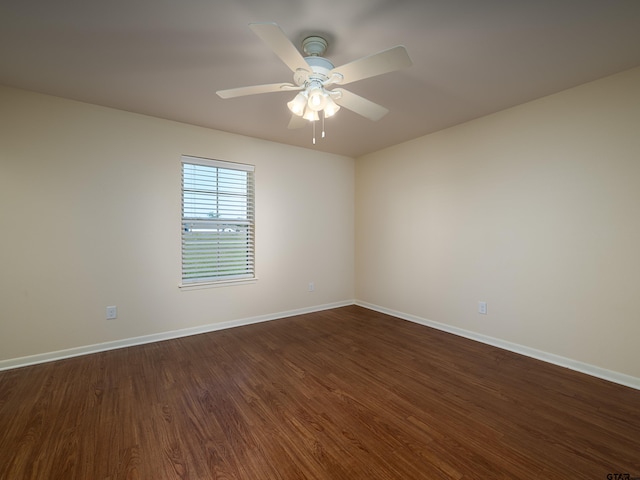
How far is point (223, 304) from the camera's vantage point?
365cm

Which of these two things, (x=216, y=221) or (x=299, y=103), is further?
(x=216, y=221)

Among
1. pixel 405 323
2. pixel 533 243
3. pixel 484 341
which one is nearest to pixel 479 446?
pixel 484 341

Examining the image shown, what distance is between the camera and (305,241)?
14.3 ft

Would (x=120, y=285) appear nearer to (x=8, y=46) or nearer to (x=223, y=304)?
(x=223, y=304)

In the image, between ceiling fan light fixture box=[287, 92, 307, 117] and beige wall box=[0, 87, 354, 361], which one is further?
beige wall box=[0, 87, 354, 361]

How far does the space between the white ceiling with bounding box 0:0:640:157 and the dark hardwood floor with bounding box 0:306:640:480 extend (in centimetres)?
249

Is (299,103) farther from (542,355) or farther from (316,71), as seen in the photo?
(542,355)

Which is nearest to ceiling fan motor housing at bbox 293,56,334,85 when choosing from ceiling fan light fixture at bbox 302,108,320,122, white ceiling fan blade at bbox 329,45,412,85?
white ceiling fan blade at bbox 329,45,412,85

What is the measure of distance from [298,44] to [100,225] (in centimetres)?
259

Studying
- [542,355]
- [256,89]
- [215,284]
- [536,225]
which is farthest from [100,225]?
[542,355]

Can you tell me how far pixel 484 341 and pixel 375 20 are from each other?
127 inches

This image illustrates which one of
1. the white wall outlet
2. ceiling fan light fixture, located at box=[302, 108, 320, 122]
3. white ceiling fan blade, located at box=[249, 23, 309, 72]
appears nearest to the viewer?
white ceiling fan blade, located at box=[249, 23, 309, 72]

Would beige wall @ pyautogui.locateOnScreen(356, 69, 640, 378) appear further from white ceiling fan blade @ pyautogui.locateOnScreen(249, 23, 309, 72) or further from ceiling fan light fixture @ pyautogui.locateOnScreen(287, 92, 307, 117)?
white ceiling fan blade @ pyautogui.locateOnScreen(249, 23, 309, 72)

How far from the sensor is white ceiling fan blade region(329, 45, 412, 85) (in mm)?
1468
